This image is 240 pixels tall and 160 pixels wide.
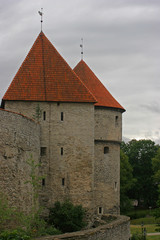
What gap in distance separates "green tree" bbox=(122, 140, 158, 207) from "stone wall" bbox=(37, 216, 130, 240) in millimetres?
34180

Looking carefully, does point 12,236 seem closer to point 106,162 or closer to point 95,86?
point 106,162

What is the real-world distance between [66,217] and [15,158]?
715 cm

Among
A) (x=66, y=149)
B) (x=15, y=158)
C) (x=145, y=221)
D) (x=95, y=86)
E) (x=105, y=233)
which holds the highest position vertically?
(x=95, y=86)

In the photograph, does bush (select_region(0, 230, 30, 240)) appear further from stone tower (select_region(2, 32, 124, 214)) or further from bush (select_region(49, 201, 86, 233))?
stone tower (select_region(2, 32, 124, 214))

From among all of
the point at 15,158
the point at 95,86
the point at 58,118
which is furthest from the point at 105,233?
the point at 95,86

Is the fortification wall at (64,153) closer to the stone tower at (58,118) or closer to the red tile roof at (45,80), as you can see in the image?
the stone tower at (58,118)

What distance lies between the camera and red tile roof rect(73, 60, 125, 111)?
32.2 metres

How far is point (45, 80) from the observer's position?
1117 inches

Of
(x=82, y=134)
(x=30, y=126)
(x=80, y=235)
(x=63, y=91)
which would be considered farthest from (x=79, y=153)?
(x=80, y=235)

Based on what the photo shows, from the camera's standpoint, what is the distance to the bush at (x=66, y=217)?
25859mm

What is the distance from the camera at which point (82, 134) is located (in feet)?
91.6

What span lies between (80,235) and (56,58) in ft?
43.6

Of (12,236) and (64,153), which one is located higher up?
(64,153)

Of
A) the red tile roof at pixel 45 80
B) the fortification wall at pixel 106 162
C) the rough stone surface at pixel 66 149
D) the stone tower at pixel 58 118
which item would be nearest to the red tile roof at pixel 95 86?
the fortification wall at pixel 106 162
